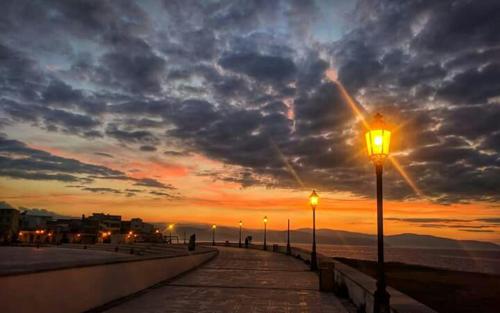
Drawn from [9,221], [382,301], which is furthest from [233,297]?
[9,221]

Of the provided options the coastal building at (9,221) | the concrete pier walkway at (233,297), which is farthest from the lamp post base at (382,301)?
the coastal building at (9,221)

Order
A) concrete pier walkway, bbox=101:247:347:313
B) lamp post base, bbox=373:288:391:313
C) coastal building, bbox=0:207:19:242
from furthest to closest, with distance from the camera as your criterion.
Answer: coastal building, bbox=0:207:19:242
concrete pier walkway, bbox=101:247:347:313
lamp post base, bbox=373:288:391:313

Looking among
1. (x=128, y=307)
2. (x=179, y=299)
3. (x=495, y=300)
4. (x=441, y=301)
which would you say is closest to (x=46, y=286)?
(x=128, y=307)

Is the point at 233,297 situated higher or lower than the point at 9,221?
lower

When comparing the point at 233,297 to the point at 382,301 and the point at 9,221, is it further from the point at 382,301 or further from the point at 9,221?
the point at 9,221

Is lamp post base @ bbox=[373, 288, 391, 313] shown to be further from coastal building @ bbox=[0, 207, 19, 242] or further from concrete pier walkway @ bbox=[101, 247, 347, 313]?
coastal building @ bbox=[0, 207, 19, 242]

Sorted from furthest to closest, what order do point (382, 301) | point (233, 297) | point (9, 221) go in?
point (9, 221)
point (233, 297)
point (382, 301)

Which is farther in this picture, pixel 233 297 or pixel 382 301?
pixel 233 297

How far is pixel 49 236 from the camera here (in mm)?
117812

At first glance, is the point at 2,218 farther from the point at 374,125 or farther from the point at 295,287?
the point at 374,125

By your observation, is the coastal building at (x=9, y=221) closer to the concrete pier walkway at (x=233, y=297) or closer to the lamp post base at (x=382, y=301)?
the concrete pier walkway at (x=233, y=297)

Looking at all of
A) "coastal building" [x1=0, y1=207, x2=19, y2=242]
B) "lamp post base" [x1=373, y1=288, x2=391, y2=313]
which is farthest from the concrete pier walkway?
"coastal building" [x1=0, y1=207, x2=19, y2=242]

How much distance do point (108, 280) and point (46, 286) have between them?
3.57 metres

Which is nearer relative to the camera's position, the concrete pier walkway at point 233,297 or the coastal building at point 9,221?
the concrete pier walkway at point 233,297
